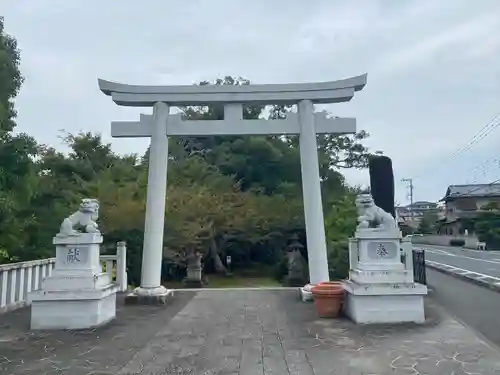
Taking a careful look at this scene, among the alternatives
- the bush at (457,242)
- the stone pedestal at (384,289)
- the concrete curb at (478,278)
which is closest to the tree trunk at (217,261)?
the concrete curb at (478,278)

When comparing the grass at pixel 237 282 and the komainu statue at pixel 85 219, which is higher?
the komainu statue at pixel 85 219

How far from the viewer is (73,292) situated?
689cm

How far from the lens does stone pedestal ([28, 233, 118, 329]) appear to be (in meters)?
6.85

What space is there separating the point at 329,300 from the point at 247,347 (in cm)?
223

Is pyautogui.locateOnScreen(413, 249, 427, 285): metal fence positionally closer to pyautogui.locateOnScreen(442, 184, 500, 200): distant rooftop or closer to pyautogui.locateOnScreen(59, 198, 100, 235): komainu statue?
pyautogui.locateOnScreen(59, 198, 100, 235): komainu statue

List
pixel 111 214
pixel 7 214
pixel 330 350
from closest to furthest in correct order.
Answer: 1. pixel 330 350
2. pixel 7 214
3. pixel 111 214

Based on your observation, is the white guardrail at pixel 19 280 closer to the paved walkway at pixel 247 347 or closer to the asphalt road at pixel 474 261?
the paved walkway at pixel 247 347

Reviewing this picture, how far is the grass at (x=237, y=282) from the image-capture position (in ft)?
57.2

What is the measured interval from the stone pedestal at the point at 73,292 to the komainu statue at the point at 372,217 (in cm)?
404

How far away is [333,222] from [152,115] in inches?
401

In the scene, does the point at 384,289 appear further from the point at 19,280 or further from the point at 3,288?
the point at 19,280

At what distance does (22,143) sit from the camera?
7.31m

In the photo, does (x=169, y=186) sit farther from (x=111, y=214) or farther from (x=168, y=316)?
(x=168, y=316)

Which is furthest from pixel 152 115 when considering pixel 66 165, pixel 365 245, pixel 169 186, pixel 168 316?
pixel 66 165
